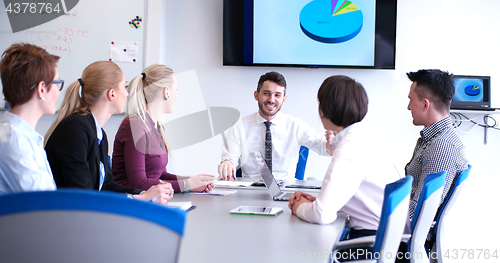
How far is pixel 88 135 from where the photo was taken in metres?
1.59

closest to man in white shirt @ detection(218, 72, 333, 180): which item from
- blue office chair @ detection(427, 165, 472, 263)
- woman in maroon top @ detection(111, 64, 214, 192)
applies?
woman in maroon top @ detection(111, 64, 214, 192)

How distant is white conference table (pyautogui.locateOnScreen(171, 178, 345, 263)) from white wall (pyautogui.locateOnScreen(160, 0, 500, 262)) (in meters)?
2.16

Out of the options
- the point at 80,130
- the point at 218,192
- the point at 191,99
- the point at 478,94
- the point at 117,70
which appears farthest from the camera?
the point at 191,99

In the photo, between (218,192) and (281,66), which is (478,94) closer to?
(281,66)

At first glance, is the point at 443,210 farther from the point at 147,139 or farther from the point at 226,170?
the point at 147,139

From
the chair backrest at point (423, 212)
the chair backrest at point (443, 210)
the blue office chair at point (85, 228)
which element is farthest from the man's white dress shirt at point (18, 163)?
the chair backrest at point (443, 210)

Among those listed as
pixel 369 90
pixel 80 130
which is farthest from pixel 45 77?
pixel 369 90

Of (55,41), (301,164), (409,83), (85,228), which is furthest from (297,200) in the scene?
(55,41)

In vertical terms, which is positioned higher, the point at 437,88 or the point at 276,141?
the point at 437,88

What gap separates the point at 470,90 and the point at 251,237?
10.4ft

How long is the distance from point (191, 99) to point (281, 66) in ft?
3.23

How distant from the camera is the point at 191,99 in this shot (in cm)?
388

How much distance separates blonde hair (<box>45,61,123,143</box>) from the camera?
170 centimetres

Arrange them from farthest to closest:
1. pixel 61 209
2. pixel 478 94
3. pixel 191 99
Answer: pixel 191 99, pixel 478 94, pixel 61 209
